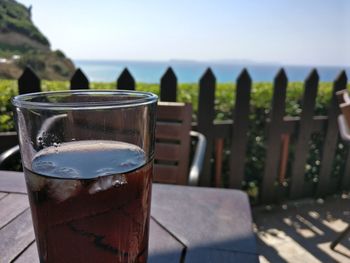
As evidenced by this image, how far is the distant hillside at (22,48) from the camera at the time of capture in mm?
1995

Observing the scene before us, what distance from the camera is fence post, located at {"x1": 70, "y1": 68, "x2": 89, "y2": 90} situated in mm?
2508

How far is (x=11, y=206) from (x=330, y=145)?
3.13 metres

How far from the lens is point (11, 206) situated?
95 centimetres

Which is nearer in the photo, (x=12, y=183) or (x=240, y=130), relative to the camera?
(x=12, y=183)

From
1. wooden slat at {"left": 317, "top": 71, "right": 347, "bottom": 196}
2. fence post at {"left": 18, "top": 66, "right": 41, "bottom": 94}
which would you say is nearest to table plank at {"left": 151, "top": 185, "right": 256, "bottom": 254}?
fence post at {"left": 18, "top": 66, "right": 41, "bottom": 94}

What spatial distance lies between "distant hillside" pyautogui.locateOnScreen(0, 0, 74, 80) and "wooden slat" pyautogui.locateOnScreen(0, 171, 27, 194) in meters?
0.91

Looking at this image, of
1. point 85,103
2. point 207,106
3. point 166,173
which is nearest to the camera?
point 85,103

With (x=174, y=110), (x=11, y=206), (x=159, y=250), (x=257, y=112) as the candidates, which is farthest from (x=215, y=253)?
(x=257, y=112)

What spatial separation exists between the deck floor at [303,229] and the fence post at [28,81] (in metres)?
2.02

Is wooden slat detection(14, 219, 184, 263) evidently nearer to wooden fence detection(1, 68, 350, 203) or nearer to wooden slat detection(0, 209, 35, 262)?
A: wooden slat detection(0, 209, 35, 262)

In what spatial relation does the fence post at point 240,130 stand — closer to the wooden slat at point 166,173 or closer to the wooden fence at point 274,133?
the wooden fence at point 274,133

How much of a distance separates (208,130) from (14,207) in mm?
2067

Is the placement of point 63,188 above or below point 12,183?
above

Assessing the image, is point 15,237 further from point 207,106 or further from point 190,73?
point 190,73
